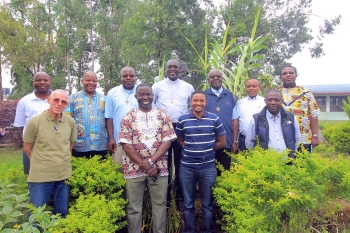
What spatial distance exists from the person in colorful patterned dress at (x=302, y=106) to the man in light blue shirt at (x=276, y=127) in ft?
1.39

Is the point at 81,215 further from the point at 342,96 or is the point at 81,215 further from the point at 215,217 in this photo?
the point at 342,96

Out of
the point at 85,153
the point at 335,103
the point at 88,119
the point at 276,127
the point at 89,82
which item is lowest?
the point at 335,103

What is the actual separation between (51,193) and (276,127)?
2.53 meters

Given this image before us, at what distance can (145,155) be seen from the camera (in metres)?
3.41

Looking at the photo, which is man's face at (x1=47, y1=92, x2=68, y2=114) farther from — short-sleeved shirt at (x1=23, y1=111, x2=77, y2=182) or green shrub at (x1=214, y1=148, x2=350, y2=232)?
green shrub at (x1=214, y1=148, x2=350, y2=232)

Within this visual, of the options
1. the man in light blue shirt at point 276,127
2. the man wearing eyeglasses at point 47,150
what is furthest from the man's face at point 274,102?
the man wearing eyeglasses at point 47,150

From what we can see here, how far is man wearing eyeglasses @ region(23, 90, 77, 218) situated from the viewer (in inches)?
122

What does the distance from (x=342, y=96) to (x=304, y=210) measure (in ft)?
92.3

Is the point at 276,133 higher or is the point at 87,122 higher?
the point at 87,122

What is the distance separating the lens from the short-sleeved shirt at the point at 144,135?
342 centimetres

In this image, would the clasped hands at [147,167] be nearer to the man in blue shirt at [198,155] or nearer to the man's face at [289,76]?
the man in blue shirt at [198,155]

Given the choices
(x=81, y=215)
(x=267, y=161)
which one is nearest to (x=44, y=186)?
(x=81, y=215)

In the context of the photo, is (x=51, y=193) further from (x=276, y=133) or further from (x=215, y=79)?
(x=276, y=133)

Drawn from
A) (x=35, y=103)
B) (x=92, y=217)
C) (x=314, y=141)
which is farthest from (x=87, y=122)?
(x=314, y=141)
